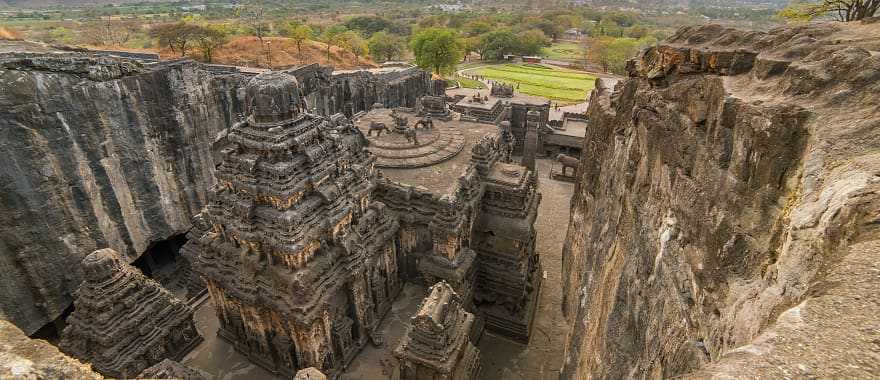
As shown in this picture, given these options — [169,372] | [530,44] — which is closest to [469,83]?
[530,44]

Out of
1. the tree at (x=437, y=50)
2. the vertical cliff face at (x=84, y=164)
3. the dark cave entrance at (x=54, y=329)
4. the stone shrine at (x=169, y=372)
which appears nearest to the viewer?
→ the stone shrine at (x=169, y=372)

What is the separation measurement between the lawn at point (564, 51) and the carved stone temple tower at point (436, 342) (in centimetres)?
8687

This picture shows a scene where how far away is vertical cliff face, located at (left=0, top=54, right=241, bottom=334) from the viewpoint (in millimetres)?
16312

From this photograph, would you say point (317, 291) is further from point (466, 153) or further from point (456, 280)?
point (466, 153)

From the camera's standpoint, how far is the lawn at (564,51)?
299 feet

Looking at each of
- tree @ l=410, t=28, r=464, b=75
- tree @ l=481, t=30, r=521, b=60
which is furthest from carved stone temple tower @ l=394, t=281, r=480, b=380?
tree @ l=481, t=30, r=521, b=60

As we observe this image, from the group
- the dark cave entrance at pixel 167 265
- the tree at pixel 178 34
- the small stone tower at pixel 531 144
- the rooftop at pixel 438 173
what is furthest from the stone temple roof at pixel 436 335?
the tree at pixel 178 34

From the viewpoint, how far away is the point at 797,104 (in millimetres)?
5004

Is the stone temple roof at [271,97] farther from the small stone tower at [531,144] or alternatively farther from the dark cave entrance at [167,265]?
the small stone tower at [531,144]

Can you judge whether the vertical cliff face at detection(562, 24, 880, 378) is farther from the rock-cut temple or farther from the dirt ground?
the dirt ground

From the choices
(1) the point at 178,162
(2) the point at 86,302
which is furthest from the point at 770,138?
(1) the point at 178,162

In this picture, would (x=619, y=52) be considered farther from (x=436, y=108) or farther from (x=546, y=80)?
(x=436, y=108)

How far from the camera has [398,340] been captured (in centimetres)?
1642

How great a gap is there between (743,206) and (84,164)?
24004mm
